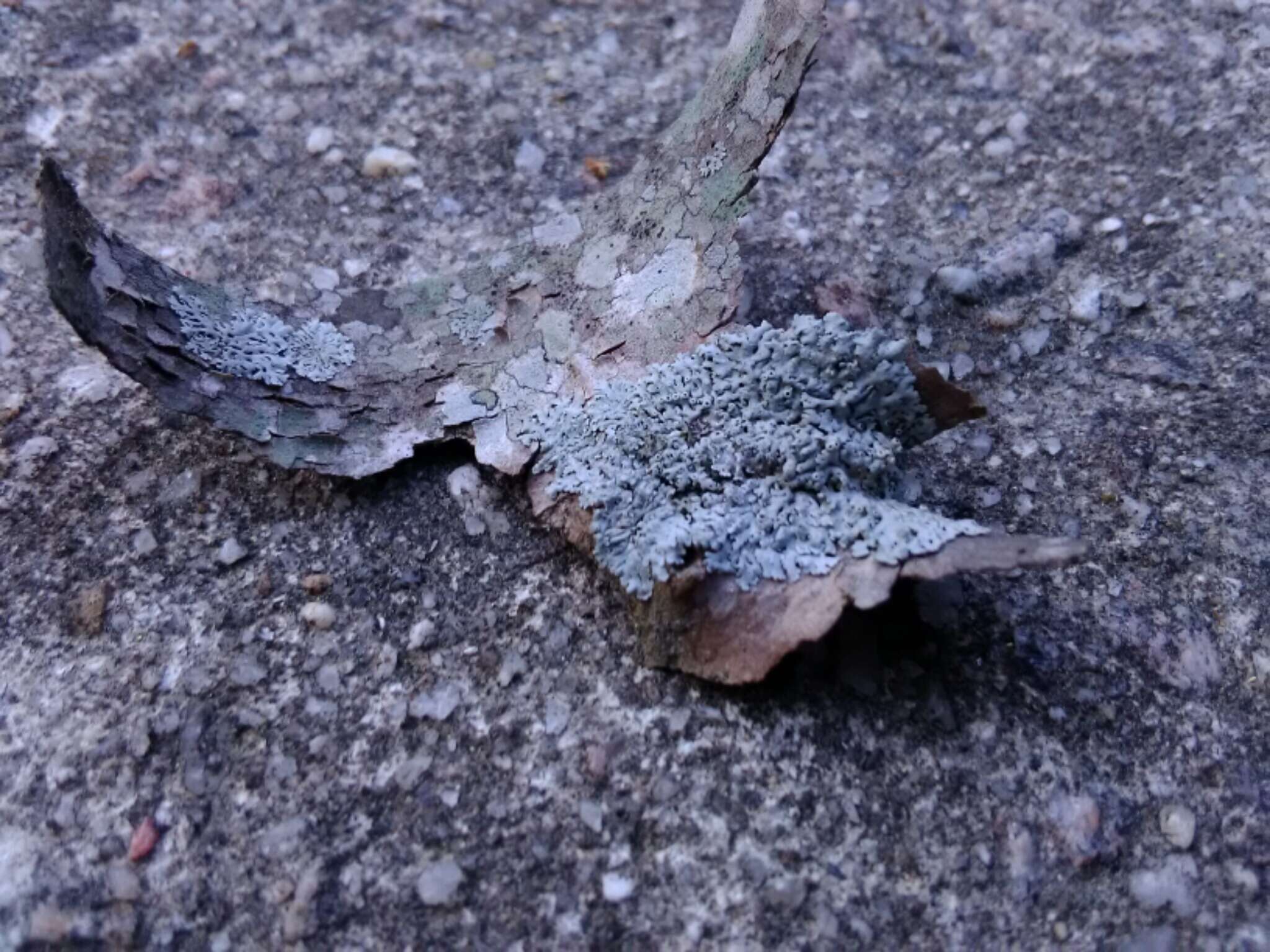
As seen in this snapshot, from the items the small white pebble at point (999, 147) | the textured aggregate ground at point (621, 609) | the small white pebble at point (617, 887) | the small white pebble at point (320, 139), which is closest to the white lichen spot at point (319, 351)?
the textured aggregate ground at point (621, 609)

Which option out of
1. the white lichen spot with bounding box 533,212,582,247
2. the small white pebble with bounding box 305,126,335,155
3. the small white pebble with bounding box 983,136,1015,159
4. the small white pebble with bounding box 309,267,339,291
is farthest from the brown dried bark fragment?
the small white pebble with bounding box 305,126,335,155

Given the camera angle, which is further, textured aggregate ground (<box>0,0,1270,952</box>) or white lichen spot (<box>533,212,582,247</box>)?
white lichen spot (<box>533,212,582,247</box>)

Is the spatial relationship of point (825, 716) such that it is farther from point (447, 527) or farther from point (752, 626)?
Result: point (447, 527)

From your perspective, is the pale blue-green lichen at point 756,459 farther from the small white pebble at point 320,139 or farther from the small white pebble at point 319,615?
the small white pebble at point 320,139

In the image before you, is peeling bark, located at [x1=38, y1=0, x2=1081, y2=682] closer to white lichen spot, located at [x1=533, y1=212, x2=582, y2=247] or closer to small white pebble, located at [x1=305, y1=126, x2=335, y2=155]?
white lichen spot, located at [x1=533, y1=212, x2=582, y2=247]

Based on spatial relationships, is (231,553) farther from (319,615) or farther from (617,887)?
(617,887)

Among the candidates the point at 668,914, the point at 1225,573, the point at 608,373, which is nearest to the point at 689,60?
the point at 608,373
